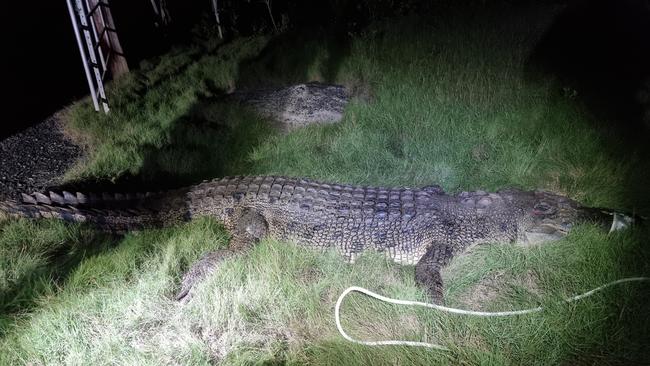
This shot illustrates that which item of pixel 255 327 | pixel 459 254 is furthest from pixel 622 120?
pixel 255 327

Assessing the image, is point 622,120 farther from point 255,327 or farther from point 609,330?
point 255,327

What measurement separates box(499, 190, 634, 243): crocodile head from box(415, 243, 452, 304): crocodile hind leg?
589mm

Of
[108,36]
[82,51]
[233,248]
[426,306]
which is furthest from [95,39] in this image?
[426,306]

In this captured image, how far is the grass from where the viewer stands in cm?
249

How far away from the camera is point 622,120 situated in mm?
4402

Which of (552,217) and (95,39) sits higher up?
(95,39)

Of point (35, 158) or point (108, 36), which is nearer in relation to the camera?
point (35, 158)

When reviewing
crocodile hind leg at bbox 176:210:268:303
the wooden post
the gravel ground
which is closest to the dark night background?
the gravel ground

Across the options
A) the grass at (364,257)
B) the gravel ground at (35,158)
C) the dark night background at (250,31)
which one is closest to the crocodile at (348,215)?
the grass at (364,257)

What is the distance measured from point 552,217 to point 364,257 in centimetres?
139

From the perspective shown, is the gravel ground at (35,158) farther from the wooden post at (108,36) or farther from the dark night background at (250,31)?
the wooden post at (108,36)

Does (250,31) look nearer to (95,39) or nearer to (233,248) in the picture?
(95,39)

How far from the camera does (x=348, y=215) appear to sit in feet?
11.1

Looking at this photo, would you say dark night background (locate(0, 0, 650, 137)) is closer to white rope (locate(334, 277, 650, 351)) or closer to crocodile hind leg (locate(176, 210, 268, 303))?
white rope (locate(334, 277, 650, 351))
